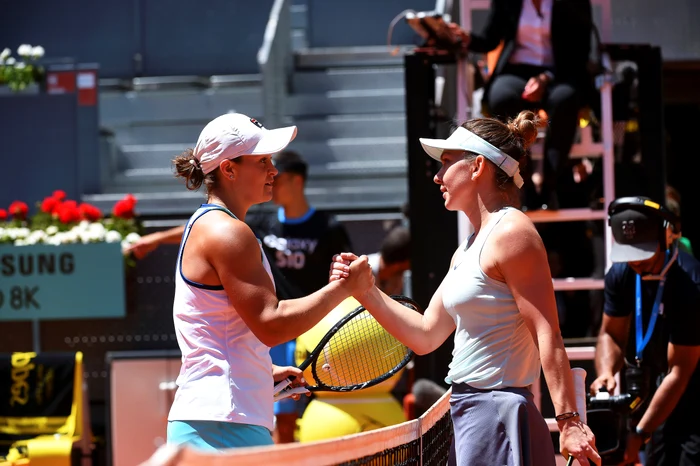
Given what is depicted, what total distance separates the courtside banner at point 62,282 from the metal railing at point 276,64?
382 cm

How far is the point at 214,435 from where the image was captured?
310 centimetres

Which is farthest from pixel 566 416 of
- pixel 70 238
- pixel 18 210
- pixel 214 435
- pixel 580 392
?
pixel 18 210

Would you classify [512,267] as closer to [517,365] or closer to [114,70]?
[517,365]

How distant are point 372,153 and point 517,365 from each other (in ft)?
27.2

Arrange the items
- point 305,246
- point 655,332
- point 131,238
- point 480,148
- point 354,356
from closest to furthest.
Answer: point 480,148 < point 354,356 < point 655,332 < point 305,246 < point 131,238

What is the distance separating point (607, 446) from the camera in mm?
4461

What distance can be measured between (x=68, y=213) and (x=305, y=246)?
75.2 inches

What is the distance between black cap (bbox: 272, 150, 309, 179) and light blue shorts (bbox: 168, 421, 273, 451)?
4.23 meters

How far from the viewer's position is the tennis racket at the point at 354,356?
143 inches

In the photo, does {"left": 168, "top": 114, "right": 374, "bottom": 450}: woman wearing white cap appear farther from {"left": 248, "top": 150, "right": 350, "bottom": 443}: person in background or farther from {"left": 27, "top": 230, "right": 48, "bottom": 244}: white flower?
{"left": 27, "top": 230, "right": 48, "bottom": 244}: white flower

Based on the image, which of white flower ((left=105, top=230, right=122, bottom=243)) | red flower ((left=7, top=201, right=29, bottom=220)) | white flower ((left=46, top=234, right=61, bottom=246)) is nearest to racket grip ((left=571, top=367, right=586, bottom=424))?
white flower ((left=105, top=230, right=122, bottom=243))

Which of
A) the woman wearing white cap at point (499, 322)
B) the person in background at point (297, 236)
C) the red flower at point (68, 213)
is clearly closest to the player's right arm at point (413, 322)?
the woman wearing white cap at point (499, 322)

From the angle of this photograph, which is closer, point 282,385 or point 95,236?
point 282,385

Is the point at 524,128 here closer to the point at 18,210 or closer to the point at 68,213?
the point at 68,213
